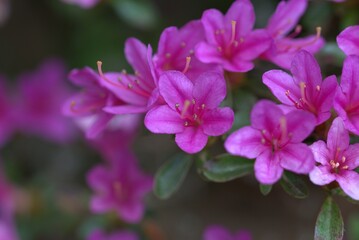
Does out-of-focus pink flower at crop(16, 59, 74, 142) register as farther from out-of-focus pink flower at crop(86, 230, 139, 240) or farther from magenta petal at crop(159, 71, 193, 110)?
magenta petal at crop(159, 71, 193, 110)

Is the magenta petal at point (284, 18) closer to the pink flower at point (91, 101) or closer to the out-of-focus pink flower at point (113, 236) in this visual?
the pink flower at point (91, 101)

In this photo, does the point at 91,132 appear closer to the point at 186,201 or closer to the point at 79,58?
the point at 186,201

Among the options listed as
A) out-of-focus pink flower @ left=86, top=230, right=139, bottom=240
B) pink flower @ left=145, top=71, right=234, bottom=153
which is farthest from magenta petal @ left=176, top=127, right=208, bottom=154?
out-of-focus pink flower @ left=86, top=230, right=139, bottom=240

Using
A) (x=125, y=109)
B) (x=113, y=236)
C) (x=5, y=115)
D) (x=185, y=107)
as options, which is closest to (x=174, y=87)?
(x=185, y=107)

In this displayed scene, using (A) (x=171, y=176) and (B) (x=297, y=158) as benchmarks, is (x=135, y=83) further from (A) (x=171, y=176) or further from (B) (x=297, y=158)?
(B) (x=297, y=158)

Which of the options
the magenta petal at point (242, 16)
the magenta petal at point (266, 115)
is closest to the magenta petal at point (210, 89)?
the magenta petal at point (266, 115)

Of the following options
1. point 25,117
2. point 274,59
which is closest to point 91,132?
point 274,59
